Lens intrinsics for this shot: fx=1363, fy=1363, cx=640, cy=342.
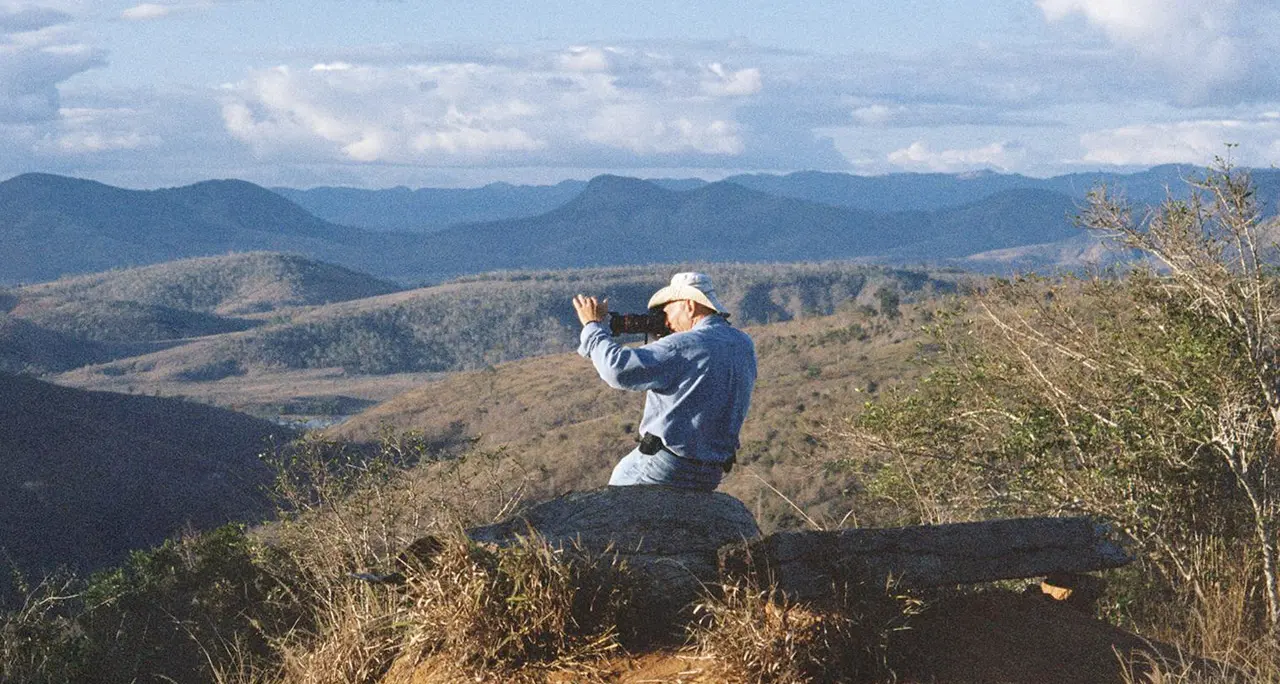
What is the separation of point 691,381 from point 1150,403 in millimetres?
5235

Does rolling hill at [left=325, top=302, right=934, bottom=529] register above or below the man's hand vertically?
below

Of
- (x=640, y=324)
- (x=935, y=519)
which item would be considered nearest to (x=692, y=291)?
(x=640, y=324)

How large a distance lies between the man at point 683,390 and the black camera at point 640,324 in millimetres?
179

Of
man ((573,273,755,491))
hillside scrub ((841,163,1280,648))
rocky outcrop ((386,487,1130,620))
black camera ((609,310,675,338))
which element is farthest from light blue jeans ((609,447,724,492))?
hillside scrub ((841,163,1280,648))

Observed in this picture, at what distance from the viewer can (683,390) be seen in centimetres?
567

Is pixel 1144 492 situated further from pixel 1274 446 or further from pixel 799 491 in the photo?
pixel 799 491

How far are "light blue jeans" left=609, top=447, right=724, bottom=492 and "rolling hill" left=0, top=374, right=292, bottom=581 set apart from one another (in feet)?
97.8

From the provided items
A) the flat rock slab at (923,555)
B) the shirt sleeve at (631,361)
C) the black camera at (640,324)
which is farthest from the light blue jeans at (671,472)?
the flat rock slab at (923,555)

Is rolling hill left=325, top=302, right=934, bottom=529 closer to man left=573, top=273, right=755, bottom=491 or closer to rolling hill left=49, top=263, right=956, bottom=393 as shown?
man left=573, top=273, right=755, bottom=491

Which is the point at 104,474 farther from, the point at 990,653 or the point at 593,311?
the point at 990,653

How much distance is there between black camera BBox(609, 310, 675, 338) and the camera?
6.00m

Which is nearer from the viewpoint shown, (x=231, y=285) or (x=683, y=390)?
(x=683, y=390)

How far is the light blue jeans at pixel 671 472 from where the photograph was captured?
570 centimetres

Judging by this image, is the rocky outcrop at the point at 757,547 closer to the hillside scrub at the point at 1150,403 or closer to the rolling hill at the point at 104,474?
the hillside scrub at the point at 1150,403
